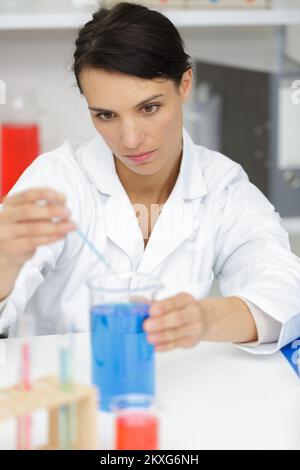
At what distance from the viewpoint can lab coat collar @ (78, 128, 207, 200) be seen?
1.87 metres

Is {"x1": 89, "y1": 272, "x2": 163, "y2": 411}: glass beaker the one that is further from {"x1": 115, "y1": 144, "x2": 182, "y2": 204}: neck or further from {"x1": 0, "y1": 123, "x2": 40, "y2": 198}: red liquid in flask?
{"x1": 0, "y1": 123, "x2": 40, "y2": 198}: red liquid in flask

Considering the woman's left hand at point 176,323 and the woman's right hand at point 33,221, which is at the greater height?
the woman's right hand at point 33,221

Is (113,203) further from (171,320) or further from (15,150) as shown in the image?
(15,150)

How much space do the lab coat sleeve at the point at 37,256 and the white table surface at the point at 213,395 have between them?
0.07 m

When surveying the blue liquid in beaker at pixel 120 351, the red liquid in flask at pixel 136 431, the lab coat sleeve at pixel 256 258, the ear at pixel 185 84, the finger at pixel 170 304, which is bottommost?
the red liquid in flask at pixel 136 431

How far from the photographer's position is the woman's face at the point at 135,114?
1.65 meters

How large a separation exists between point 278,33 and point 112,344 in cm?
221

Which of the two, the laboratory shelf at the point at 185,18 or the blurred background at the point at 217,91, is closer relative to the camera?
the laboratory shelf at the point at 185,18

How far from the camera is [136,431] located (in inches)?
38.5

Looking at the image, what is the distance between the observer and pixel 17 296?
1545 millimetres

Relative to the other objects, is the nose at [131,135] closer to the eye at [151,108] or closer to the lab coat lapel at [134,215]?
the eye at [151,108]

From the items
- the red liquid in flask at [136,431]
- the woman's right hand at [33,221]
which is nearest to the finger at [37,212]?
the woman's right hand at [33,221]

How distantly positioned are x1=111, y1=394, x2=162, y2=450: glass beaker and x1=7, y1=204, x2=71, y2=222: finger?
0.31 m

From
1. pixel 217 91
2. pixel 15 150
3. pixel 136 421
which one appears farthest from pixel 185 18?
pixel 136 421
